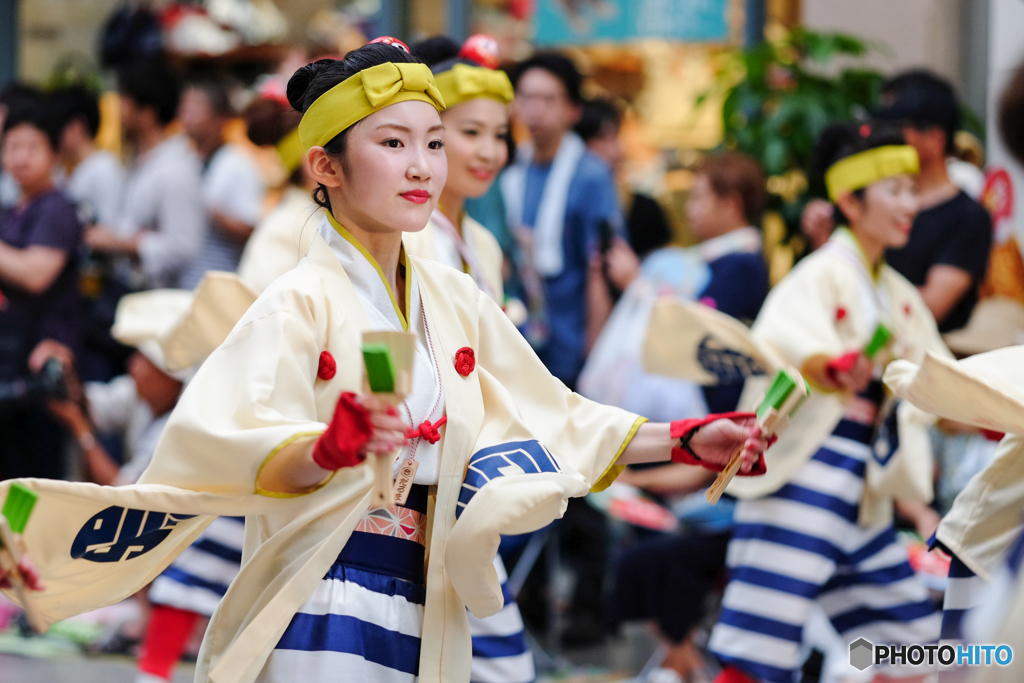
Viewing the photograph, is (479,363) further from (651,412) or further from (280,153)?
(651,412)

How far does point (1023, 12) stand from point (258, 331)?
3030 millimetres

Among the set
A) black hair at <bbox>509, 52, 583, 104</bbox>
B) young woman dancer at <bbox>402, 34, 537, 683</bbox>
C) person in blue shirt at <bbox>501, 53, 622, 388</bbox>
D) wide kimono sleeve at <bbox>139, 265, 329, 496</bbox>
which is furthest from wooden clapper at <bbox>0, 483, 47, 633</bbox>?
black hair at <bbox>509, 52, 583, 104</bbox>

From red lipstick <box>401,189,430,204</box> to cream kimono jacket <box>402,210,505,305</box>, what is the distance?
72 centimetres

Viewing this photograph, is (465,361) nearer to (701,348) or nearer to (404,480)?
(404,480)

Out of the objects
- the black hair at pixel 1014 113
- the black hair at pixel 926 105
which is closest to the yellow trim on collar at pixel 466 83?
the black hair at pixel 1014 113

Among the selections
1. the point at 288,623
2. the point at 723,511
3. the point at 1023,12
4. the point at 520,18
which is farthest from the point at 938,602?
the point at 520,18

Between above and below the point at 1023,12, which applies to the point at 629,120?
below

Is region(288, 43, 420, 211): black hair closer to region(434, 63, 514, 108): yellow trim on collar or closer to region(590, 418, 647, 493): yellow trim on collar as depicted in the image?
region(590, 418, 647, 493): yellow trim on collar

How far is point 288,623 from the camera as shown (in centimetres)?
200

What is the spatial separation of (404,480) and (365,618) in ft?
0.81

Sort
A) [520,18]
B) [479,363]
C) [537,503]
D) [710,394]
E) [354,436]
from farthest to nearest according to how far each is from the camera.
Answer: [520,18] → [710,394] → [479,363] → [537,503] → [354,436]

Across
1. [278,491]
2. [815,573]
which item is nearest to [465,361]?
[278,491]

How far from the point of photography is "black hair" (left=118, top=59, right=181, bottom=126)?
6.10 meters

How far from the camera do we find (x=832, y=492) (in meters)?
3.50
